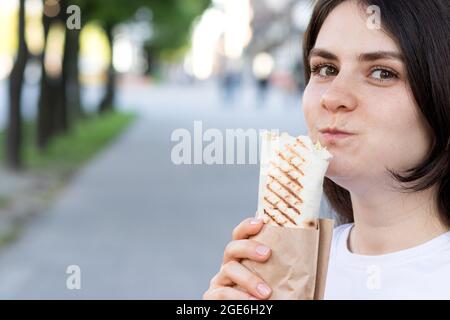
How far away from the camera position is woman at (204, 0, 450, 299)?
66.1 inches

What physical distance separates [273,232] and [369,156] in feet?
0.94

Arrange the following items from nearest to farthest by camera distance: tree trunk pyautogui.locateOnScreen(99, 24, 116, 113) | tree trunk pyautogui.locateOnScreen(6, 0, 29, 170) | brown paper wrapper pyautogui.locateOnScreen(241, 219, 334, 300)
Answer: brown paper wrapper pyautogui.locateOnScreen(241, 219, 334, 300) → tree trunk pyautogui.locateOnScreen(6, 0, 29, 170) → tree trunk pyautogui.locateOnScreen(99, 24, 116, 113)

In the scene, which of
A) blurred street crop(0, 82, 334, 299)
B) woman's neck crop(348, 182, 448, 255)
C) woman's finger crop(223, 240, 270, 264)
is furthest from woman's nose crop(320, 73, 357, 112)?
blurred street crop(0, 82, 334, 299)

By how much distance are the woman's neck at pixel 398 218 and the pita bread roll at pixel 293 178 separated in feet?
1.00

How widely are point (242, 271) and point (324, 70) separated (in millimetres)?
503

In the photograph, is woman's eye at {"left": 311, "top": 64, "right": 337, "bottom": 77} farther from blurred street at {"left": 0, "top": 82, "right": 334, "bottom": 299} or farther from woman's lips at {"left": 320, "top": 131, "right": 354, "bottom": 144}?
blurred street at {"left": 0, "top": 82, "right": 334, "bottom": 299}

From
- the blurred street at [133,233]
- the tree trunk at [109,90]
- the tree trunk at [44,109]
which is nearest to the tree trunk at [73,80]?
the tree trunk at [44,109]

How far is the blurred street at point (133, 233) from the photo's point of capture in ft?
22.9

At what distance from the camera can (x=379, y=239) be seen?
1.87 m

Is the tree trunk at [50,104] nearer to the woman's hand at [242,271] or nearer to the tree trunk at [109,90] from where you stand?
the tree trunk at [109,90]

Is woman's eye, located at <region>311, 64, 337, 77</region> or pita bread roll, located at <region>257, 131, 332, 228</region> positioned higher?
woman's eye, located at <region>311, 64, 337, 77</region>

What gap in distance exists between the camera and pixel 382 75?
67.2 inches

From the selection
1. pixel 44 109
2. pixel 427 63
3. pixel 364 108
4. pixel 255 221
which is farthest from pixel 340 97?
pixel 44 109
